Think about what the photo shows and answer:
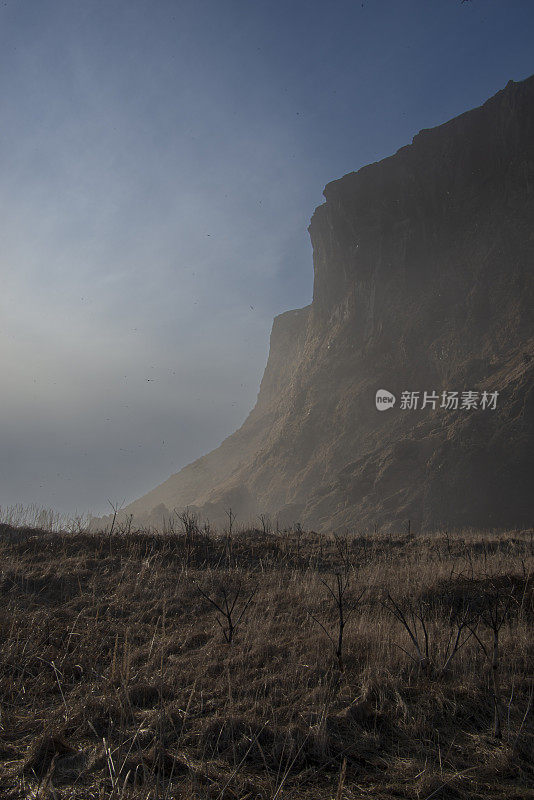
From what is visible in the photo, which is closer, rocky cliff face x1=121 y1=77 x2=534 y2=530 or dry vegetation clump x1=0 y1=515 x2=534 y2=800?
dry vegetation clump x1=0 y1=515 x2=534 y2=800

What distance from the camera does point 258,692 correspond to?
2938mm

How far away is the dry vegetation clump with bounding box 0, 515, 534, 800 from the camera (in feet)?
6.93

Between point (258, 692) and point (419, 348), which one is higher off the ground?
point (419, 348)

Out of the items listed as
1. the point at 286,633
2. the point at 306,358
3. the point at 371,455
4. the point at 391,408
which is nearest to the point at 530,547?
the point at 286,633

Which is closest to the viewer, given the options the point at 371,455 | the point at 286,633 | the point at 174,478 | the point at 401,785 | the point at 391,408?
the point at 401,785

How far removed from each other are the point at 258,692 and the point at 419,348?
153 ft

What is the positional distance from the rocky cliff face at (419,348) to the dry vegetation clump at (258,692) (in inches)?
1247

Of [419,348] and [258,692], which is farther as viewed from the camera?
[419,348]

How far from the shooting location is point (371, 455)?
4141cm

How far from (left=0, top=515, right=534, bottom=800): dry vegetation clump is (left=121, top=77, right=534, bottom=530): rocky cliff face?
104 ft

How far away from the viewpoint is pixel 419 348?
45812 mm

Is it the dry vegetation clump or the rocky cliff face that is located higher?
the rocky cliff face

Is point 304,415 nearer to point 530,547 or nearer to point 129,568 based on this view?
point 530,547

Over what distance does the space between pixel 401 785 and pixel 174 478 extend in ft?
267
